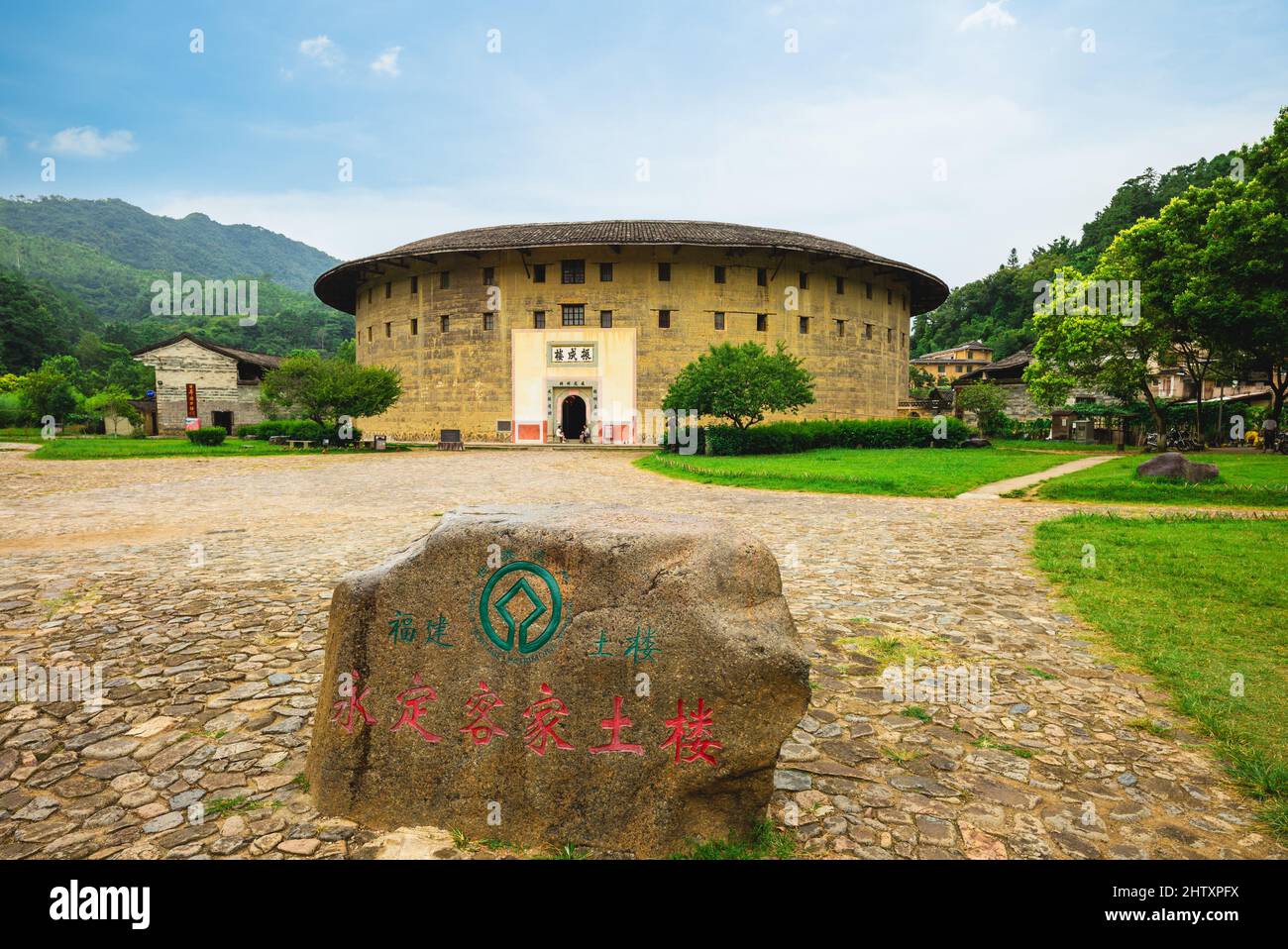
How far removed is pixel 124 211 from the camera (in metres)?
150

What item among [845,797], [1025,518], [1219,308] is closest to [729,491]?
[1025,518]

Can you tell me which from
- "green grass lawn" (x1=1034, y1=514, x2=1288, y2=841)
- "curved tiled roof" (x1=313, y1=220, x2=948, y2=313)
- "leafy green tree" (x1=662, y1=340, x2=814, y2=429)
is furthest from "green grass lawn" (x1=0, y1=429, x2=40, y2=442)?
"green grass lawn" (x1=1034, y1=514, x2=1288, y2=841)

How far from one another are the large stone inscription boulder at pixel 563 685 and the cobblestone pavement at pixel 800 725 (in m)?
0.30

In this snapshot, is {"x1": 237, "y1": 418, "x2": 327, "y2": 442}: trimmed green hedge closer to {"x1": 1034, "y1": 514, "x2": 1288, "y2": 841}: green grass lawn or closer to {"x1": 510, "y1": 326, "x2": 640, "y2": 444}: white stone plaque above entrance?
{"x1": 510, "y1": 326, "x2": 640, "y2": 444}: white stone plaque above entrance

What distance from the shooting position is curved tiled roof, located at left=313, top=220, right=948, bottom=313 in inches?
1404

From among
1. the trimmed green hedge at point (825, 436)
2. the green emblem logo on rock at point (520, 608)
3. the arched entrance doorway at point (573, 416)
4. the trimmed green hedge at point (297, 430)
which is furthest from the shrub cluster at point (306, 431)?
the green emblem logo on rock at point (520, 608)

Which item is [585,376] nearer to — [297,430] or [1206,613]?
[297,430]

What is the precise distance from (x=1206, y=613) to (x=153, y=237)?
17958 cm

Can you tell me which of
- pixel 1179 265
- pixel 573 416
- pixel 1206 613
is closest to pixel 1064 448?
pixel 1179 265

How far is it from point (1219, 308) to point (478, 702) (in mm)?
29019

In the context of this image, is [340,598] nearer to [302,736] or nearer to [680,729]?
[302,736]

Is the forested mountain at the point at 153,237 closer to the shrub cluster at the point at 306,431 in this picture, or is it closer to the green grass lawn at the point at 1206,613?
the shrub cluster at the point at 306,431

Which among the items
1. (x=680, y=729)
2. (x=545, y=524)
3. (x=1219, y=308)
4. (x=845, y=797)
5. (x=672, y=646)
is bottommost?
(x=845, y=797)

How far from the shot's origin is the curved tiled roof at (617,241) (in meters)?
35.7
